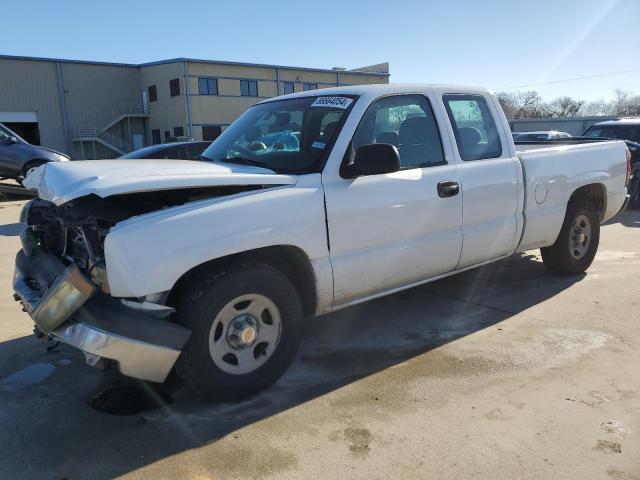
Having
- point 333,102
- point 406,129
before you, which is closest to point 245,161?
point 333,102

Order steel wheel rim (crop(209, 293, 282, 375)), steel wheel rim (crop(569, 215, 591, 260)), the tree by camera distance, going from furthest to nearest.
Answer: the tree < steel wheel rim (crop(569, 215, 591, 260)) < steel wheel rim (crop(209, 293, 282, 375))

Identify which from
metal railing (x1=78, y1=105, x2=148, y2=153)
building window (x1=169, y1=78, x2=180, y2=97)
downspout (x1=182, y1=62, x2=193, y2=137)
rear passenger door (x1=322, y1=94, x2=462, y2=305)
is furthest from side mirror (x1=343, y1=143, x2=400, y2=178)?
metal railing (x1=78, y1=105, x2=148, y2=153)

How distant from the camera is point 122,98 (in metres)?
43.4

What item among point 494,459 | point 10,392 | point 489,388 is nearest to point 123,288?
point 10,392

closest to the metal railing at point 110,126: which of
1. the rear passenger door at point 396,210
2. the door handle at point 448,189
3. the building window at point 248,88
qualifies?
the building window at point 248,88

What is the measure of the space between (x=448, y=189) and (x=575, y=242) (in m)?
2.53

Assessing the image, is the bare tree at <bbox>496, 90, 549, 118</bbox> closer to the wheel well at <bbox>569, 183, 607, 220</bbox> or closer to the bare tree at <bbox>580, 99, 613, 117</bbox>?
the bare tree at <bbox>580, 99, 613, 117</bbox>

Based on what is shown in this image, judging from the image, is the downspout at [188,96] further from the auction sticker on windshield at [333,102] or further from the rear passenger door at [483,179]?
the auction sticker on windshield at [333,102]

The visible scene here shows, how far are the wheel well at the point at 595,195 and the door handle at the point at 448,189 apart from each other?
6.90 ft

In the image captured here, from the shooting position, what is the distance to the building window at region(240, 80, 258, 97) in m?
42.9

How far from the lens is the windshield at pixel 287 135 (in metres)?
3.77

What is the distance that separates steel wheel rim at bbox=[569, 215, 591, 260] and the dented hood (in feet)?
12.4

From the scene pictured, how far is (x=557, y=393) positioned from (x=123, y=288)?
2.72 m

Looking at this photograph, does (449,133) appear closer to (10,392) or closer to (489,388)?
(489,388)
